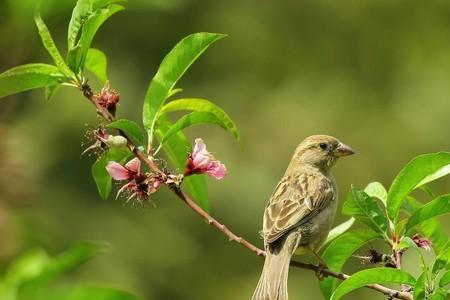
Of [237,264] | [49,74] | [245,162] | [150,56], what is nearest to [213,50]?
[150,56]

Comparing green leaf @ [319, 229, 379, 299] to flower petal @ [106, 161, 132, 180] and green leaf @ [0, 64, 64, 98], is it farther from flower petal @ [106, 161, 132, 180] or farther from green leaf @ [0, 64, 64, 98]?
green leaf @ [0, 64, 64, 98]

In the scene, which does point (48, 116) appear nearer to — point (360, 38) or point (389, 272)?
point (360, 38)

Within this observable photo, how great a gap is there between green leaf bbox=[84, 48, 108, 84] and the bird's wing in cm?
149

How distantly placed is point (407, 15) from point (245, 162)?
4812mm

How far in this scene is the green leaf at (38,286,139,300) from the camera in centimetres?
152

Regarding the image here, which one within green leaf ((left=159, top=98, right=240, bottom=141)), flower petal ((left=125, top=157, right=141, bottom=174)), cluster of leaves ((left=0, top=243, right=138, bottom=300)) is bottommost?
flower petal ((left=125, top=157, right=141, bottom=174))

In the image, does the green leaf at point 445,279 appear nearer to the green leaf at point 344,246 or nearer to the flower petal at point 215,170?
the green leaf at point 344,246

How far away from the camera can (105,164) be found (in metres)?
3.47

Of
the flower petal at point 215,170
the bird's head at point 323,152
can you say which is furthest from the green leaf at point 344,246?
the bird's head at point 323,152

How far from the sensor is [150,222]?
13148 millimetres

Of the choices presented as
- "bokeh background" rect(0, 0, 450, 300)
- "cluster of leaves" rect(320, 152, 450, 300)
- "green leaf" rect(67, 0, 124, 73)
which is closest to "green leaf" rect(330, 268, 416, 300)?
"cluster of leaves" rect(320, 152, 450, 300)

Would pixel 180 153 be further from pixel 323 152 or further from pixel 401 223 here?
pixel 323 152

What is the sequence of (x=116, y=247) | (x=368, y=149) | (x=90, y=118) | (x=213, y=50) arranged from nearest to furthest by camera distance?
(x=116, y=247)
(x=90, y=118)
(x=368, y=149)
(x=213, y=50)

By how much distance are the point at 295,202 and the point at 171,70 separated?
1901 mm
